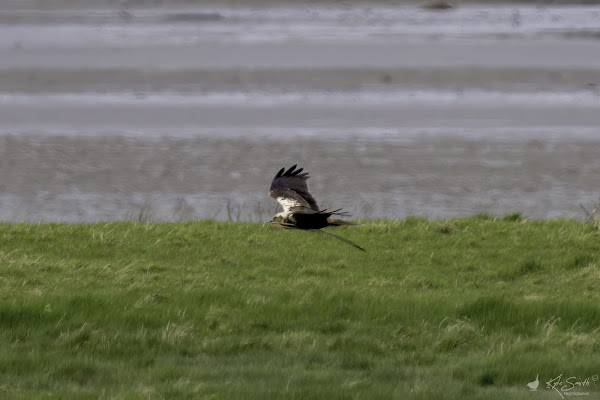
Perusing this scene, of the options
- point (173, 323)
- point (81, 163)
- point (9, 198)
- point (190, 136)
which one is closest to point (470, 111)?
point (190, 136)

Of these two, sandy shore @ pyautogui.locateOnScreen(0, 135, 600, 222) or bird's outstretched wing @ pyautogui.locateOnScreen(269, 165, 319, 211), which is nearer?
bird's outstretched wing @ pyautogui.locateOnScreen(269, 165, 319, 211)

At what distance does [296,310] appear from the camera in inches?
339

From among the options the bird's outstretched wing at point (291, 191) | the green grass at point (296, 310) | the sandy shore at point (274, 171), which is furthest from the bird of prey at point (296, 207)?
the sandy shore at point (274, 171)

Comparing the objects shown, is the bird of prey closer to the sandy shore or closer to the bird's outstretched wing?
the bird's outstretched wing

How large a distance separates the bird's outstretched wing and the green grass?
81cm

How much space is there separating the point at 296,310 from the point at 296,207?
95 cm

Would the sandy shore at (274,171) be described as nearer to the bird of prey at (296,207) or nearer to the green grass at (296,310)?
the green grass at (296,310)

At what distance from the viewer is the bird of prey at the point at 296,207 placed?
853 centimetres

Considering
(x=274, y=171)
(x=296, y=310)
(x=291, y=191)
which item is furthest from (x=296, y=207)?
(x=274, y=171)

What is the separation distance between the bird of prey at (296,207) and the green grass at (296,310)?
0.71 metres

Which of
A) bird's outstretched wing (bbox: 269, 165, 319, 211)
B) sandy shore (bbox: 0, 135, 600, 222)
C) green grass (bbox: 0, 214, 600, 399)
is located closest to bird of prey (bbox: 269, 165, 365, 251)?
bird's outstretched wing (bbox: 269, 165, 319, 211)

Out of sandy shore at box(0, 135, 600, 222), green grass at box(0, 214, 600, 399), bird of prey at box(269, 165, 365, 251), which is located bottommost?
sandy shore at box(0, 135, 600, 222)

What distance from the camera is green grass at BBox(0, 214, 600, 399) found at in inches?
267

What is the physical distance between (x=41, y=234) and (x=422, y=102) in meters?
12.7
